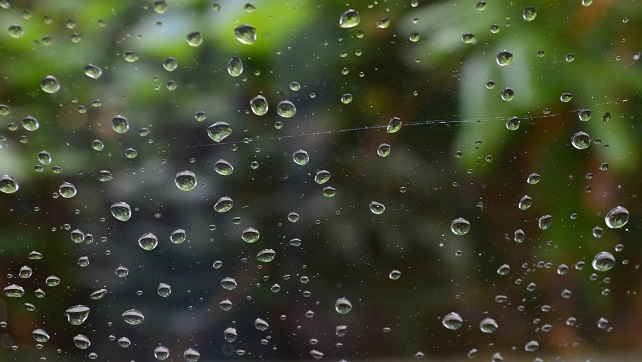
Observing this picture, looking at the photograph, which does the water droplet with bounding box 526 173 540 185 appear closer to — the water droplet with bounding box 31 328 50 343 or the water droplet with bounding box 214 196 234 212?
the water droplet with bounding box 214 196 234 212

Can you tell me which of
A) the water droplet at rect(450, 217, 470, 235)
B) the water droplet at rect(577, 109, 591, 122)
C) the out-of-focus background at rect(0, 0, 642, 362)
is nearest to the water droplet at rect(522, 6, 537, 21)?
the out-of-focus background at rect(0, 0, 642, 362)

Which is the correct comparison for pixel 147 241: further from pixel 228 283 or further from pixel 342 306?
pixel 342 306

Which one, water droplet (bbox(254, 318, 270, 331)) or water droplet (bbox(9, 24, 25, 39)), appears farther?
water droplet (bbox(254, 318, 270, 331))

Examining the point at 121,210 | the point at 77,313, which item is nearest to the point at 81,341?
the point at 77,313

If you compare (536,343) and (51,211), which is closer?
(51,211)

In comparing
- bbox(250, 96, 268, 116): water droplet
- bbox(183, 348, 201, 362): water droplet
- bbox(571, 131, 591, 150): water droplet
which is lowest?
bbox(183, 348, 201, 362): water droplet

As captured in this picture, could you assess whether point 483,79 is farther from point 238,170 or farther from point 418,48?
point 238,170

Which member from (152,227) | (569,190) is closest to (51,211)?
(152,227)
